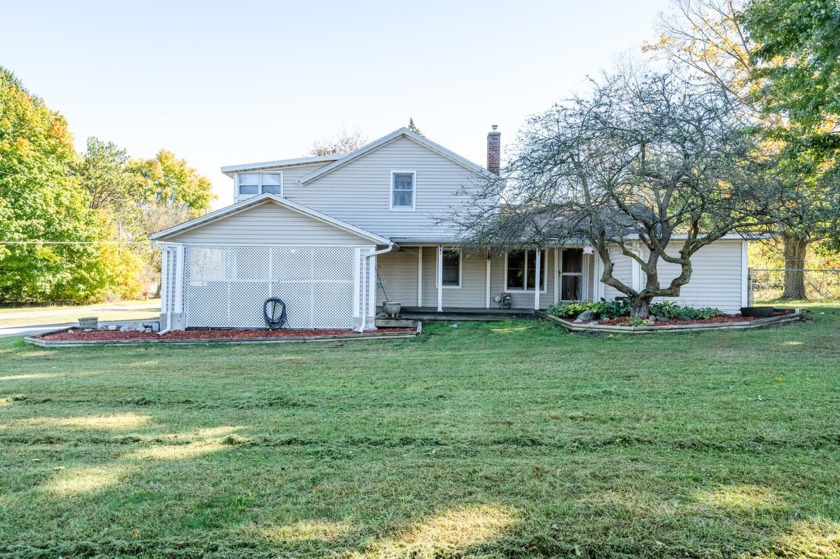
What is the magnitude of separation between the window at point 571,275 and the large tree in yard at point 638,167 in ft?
16.4

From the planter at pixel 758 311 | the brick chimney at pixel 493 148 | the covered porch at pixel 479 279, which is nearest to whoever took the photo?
the planter at pixel 758 311

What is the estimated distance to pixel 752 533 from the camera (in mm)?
2492

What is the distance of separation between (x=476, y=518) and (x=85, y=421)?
13.4ft

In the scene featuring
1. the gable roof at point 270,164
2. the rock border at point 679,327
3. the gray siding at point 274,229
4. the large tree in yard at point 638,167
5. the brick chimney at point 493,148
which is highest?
the brick chimney at point 493,148

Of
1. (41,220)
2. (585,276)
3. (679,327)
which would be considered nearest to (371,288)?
(679,327)

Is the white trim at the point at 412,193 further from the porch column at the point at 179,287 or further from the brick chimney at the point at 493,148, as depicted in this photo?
the porch column at the point at 179,287

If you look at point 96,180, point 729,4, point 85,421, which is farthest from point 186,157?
point 85,421

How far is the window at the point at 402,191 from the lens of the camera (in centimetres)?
1669

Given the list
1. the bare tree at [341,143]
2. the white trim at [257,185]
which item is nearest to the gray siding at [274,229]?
the white trim at [257,185]

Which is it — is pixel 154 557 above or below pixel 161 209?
below

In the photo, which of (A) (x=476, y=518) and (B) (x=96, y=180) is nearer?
(A) (x=476, y=518)

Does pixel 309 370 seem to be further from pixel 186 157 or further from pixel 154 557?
pixel 186 157

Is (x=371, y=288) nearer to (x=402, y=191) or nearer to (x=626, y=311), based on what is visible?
(x=402, y=191)

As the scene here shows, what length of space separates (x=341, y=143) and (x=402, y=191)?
20.1 m
